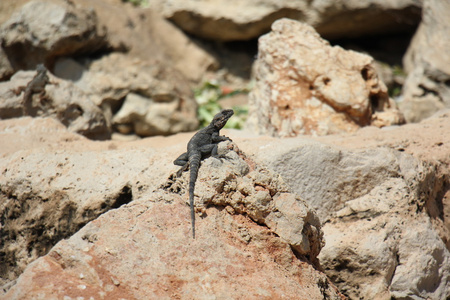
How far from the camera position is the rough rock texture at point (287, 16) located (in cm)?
1059

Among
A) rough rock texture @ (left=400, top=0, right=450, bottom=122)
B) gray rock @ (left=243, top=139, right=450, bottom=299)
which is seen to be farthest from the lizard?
rough rock texture @ (left=400, top=0, right=450, bottom=122)

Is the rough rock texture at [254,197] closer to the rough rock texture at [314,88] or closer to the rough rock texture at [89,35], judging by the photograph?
the rough rock texture at [314,88]

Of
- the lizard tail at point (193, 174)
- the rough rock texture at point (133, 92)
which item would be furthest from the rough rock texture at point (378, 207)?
the rough rock texture at point (133, 92)

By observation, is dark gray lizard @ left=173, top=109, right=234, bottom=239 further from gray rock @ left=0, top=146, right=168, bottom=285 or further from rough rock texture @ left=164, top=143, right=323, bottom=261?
gray rock @ left=0, top=146, right=168, bottom=285

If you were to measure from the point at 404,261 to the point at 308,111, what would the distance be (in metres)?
2.64

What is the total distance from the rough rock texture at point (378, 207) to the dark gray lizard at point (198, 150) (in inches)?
16.4

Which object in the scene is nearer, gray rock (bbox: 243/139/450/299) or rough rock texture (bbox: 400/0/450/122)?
gray rock (bbox: 243/139/450/299)

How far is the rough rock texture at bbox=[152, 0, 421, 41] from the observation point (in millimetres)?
10594

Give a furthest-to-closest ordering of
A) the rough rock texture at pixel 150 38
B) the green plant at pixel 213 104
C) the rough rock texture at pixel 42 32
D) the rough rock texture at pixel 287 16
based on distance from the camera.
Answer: the rough rock texture at pixel 287 16
the rough rock texture at pixel 150 38
the green plant at pixel 213 104
the rough rock texture at pixel 42 32

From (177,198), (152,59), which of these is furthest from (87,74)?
(177,198)

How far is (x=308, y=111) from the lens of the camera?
6.72 metres

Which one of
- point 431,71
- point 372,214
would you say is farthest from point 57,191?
point 431,71

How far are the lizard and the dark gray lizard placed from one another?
Result: 10.3 feet

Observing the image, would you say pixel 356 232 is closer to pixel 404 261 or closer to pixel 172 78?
pixel 404 261
